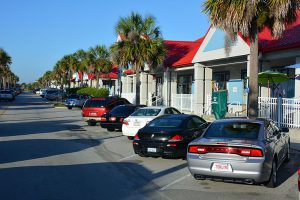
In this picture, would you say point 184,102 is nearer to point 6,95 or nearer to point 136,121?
point 136,121

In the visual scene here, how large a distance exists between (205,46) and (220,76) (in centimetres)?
505

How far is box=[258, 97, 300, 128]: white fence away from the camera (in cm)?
1627

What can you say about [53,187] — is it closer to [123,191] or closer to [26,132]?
[123,191]

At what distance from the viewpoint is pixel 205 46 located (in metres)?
23.8

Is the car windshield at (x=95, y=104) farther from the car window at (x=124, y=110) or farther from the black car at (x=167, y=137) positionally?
the black car at (x=167, y=137)

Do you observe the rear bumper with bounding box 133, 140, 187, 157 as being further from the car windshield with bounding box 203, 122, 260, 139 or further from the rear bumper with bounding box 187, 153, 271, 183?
the rear bumper with bounding box 187, 153, 271, 183

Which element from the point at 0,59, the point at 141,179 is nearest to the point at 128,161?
the point at 141,179

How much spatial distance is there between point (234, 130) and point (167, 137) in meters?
2.81

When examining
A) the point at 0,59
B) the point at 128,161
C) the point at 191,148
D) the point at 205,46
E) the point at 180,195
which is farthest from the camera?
the point at 0,59

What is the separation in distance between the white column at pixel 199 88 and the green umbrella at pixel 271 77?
544 cm

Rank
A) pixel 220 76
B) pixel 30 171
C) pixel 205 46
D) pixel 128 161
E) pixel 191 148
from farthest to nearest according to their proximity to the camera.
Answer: pixel 220 76
pixel 205 46
pixel 128 161
pixel 30 171
pixel 191 148

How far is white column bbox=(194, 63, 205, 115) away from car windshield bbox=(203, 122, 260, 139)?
15698 mm

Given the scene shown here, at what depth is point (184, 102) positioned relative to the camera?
27734 mm

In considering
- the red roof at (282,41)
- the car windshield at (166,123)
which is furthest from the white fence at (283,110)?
the car windshield at (166,123)
